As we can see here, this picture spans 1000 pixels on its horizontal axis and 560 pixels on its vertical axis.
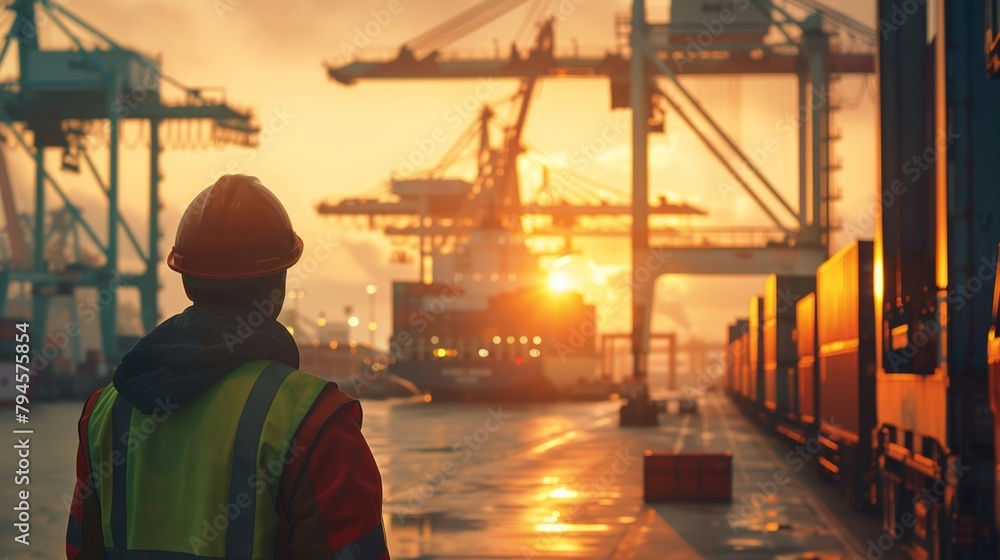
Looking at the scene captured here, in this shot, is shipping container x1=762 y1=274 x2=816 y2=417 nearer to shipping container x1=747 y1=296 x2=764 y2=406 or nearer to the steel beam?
shipping container x1=747 y1=296 x2=764 y2=406

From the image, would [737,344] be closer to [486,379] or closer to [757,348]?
[486,379]

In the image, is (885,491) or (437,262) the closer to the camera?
(885,491)

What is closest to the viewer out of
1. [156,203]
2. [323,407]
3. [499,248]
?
[323,407]

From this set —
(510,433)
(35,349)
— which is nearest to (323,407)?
(510,433)

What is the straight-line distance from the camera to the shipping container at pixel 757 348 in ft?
127

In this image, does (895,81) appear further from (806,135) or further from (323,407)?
(806,135)

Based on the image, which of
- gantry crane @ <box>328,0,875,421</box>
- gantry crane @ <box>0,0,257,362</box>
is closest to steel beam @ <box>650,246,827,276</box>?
gantry crane @ <box>328,0,875,421</box>

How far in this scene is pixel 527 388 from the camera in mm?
74875

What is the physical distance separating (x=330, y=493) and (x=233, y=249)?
597mm

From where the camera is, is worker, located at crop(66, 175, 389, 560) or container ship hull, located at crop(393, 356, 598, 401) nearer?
worker, located at crop(66, 175, 389, 560)

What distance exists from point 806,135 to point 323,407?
48.0m

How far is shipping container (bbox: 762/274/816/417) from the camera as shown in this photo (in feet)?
102

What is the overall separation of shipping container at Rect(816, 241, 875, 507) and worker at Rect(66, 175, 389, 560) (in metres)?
13.7

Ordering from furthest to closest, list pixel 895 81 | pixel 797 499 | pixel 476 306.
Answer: pixel 476 306
pixel 797 499
pixel 895 81
